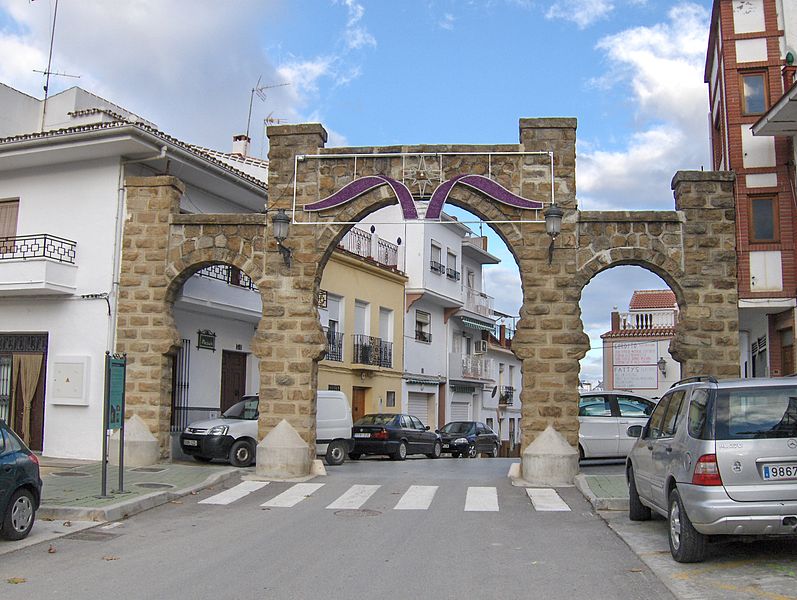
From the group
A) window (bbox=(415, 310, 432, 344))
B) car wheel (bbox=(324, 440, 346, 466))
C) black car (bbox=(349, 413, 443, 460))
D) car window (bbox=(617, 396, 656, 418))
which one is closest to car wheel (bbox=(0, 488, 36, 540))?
car wheel (bbox=(324, 440, 346, 466))

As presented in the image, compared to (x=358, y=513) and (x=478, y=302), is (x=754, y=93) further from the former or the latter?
(x=478, y=302)

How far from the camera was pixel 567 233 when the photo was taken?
15.4m

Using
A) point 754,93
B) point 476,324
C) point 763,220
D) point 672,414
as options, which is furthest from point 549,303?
point 476,324

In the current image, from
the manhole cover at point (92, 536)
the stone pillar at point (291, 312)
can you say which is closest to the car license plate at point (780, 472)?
the manhole cover at point (92, 536)

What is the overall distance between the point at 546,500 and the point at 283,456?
202 inches

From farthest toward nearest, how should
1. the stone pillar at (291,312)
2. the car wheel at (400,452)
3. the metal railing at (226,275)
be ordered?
the car wheel at (400,452), the metal railing at (226,275), the stone pillar at (291,312)

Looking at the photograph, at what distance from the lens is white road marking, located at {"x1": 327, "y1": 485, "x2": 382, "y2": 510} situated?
1206cm

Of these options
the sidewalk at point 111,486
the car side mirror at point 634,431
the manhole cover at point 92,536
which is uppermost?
the car side mirror at point 634,431

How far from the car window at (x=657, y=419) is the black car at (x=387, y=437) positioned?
525 inches

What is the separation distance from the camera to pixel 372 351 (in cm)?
2981

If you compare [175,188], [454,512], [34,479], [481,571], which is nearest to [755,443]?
[481,571]

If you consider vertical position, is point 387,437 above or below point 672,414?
below

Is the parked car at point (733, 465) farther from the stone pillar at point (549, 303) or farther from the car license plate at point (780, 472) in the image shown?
the stone pillar at point (549, 303)

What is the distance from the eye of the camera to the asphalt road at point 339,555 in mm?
7090
